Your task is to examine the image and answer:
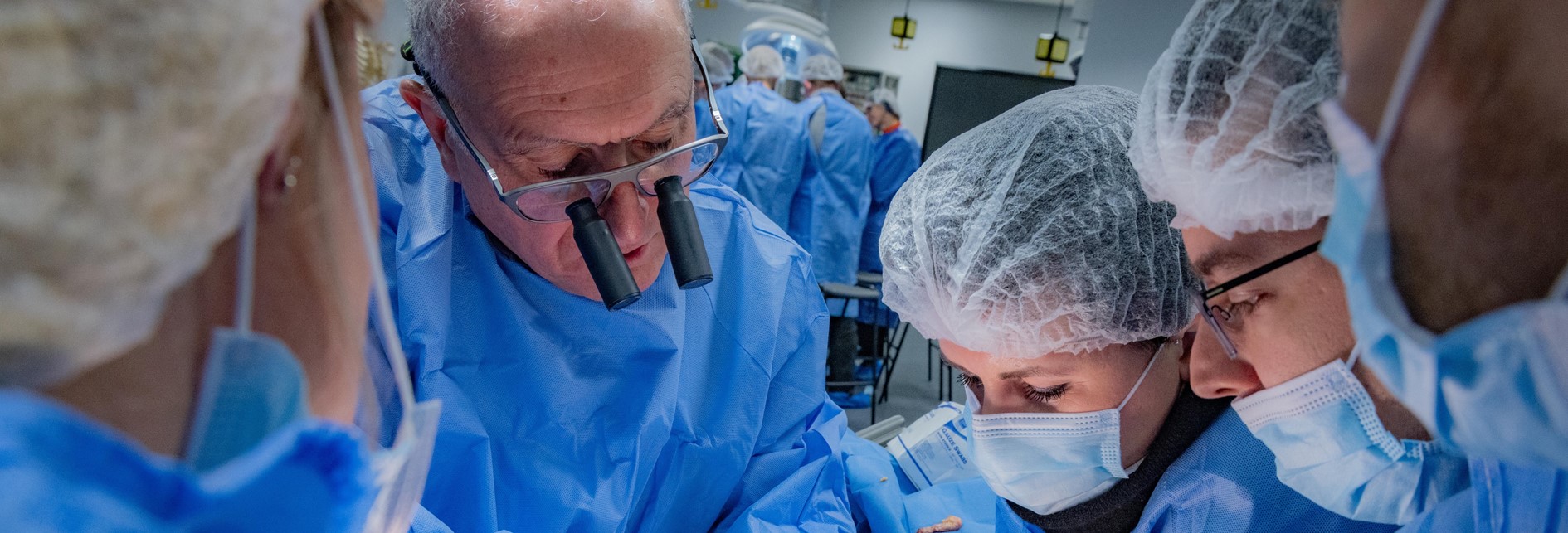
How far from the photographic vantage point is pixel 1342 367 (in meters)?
0.94

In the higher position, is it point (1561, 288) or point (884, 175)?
point (1561, 288)

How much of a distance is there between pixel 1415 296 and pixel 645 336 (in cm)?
99

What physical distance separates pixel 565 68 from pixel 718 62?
4.56m

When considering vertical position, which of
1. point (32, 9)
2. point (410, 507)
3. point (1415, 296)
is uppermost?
point (32, 9)

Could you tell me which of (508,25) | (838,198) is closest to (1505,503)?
(508,25)

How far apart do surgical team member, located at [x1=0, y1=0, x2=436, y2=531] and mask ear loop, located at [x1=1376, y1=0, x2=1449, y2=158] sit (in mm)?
522

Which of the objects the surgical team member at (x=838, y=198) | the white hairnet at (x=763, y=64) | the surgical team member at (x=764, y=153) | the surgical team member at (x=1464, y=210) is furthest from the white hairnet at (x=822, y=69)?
the surgical team member at (x=1464, y=210)

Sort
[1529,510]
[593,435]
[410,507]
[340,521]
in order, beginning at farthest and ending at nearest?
1. [593,435]
2. [1529,510]
3. [410,507]
4. [340,521]

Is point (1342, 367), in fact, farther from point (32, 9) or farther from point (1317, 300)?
point (32, 9)

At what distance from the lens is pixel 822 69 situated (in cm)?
565

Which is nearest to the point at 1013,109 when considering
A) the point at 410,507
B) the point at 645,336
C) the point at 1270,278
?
the point at 1270,278

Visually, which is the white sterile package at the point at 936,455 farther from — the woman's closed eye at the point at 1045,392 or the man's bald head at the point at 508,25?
the man's bald head at the point at 508,25

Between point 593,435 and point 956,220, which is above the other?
point 956,220

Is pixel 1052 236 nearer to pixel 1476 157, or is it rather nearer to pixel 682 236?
pixel 682 236
